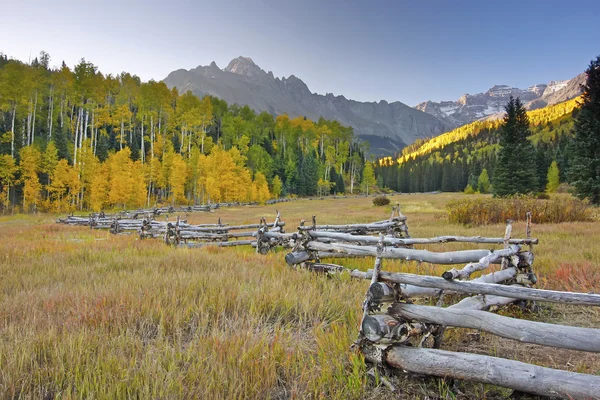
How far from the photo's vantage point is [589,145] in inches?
882

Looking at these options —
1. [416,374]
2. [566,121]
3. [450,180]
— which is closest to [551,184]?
[450,180]

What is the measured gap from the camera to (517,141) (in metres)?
32.8

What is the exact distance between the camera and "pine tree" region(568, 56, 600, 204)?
21.7 meters

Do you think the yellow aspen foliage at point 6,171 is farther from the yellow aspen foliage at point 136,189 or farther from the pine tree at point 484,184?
the pine tree at point 484,184

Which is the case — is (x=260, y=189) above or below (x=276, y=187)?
below

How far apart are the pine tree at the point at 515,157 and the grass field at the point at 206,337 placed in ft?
101

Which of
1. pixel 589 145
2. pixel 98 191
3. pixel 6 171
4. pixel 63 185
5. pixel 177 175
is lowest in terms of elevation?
pixel 98 191

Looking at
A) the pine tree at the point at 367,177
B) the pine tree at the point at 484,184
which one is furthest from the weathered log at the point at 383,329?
the pine tree at the point at 484,184

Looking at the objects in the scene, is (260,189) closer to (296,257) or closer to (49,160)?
(49,160)

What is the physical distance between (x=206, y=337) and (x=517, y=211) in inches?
716

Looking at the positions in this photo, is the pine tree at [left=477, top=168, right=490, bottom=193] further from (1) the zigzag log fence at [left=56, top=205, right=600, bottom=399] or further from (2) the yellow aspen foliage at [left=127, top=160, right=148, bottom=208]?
(1) the zigzag log fence at [left=56, top=205, right=600, bottom=399]

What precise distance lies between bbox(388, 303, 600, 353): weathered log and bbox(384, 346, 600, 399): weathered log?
202 mm

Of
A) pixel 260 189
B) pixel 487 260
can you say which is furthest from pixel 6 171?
pixel 487 260

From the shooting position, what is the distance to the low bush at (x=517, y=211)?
15.5 meters
